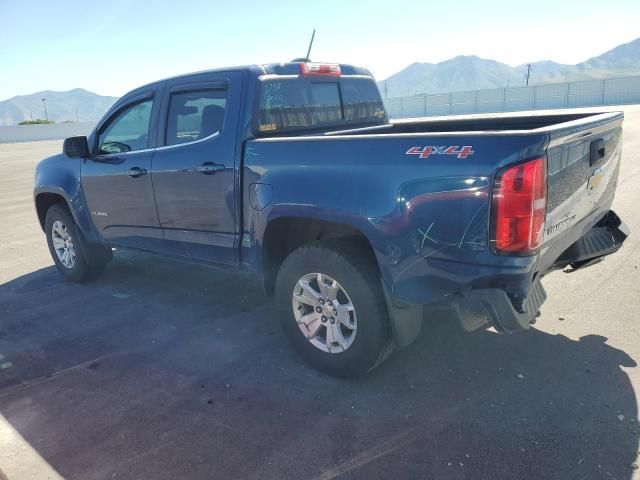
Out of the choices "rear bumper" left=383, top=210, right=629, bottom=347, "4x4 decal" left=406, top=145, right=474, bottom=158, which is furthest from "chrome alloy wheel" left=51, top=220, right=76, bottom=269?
"4x4 decal" left=406, top=145, right=474, bottom=158

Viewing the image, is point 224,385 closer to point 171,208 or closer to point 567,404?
point 171,208

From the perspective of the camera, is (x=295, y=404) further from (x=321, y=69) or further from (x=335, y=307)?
(x=321, y=69)

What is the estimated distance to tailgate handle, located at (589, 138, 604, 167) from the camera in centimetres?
298

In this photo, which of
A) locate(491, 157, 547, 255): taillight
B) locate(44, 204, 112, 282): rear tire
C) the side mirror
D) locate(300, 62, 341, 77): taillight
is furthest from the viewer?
locate(44, 204, 112, 282): rear tire

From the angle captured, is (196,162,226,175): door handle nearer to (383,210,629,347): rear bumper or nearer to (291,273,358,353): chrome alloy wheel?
(291,273,358,353): chrome alloy wheel

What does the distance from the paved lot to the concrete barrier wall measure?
5012 centimetres

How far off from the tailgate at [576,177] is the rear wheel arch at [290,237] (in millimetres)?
1005

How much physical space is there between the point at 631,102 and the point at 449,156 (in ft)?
174

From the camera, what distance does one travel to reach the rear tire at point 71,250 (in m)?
5.32

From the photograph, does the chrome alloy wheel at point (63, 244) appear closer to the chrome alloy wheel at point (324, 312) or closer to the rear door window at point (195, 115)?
the rear door window at point (195, 115)

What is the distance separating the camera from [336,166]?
9.59 ft

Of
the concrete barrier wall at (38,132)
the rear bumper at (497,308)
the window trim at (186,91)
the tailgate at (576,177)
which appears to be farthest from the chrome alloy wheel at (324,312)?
the concrete barrier wall at (38,132)

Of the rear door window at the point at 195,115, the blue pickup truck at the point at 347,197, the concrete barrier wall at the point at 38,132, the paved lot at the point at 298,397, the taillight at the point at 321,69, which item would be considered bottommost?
the concrete barrier wall at the point at 38,132

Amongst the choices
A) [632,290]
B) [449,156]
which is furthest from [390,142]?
[632,290]
